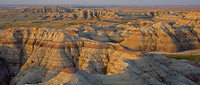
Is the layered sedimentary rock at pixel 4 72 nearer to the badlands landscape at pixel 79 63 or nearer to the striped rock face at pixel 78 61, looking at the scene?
the badlands landscape at pixel 79 63

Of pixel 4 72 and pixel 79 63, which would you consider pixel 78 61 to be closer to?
pixel 79 63

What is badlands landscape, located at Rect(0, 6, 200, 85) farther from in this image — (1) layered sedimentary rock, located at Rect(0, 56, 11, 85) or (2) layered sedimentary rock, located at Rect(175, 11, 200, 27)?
(2) layered sedimentary rock, located at Rect(175, 11, 200, 27)

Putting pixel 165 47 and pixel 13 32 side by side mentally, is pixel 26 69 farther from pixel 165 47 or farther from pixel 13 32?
pixel 165 47

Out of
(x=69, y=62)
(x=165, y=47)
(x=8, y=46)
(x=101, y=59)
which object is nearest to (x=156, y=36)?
(x=165, y=47)

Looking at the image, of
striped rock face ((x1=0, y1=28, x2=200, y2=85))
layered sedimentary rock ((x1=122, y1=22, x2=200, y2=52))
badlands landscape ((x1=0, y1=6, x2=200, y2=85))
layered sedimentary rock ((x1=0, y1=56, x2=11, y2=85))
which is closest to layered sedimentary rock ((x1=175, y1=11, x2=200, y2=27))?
layered sedimentary rock ((x1=122, y1=22, x2=200, y2=52))

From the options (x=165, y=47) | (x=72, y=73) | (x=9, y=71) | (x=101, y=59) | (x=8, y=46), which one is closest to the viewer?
(x=72, y=73)
